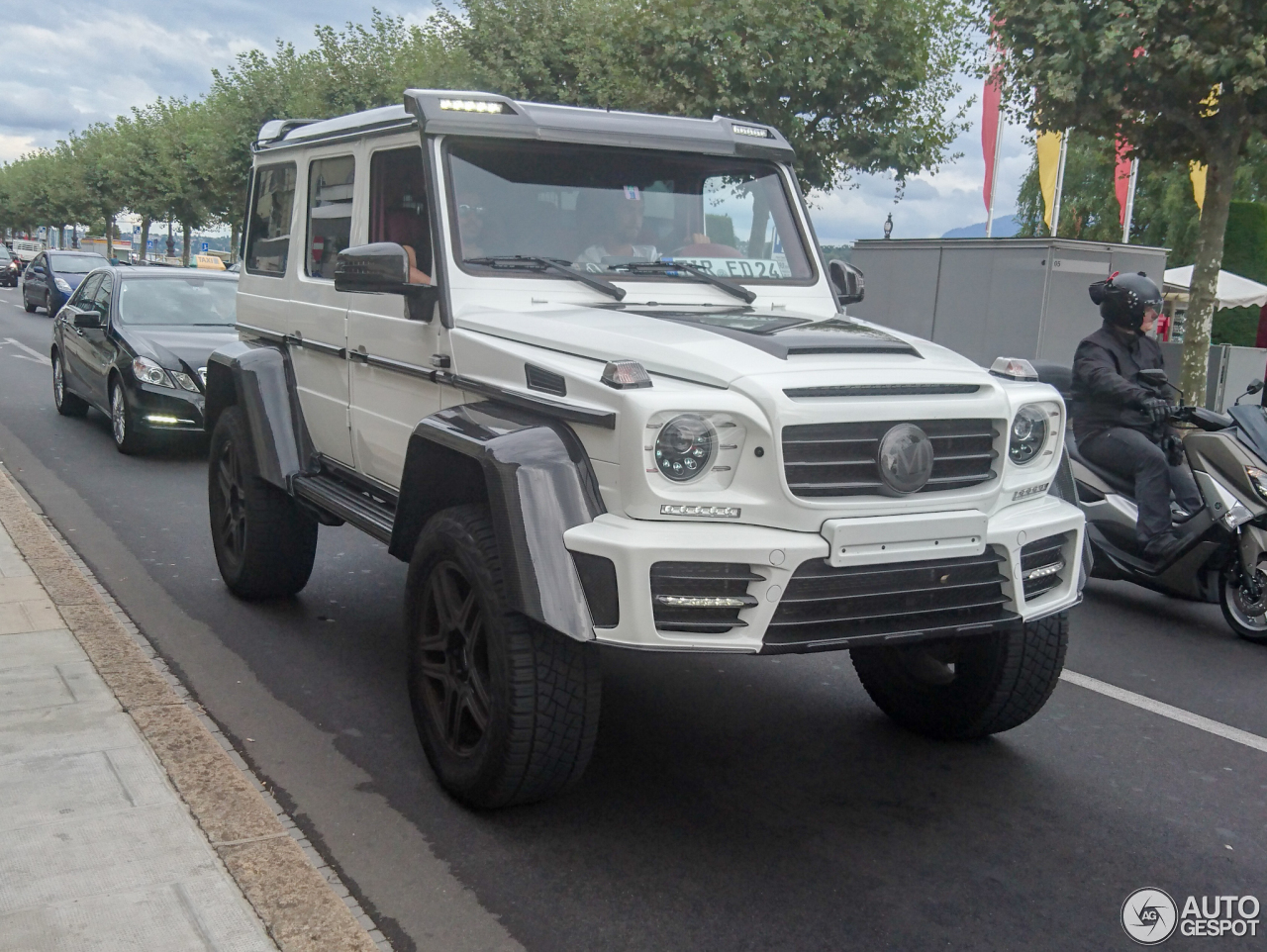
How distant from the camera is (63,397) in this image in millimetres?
13375

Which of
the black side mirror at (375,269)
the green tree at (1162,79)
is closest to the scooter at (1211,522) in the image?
the black side mirror at (375,269)

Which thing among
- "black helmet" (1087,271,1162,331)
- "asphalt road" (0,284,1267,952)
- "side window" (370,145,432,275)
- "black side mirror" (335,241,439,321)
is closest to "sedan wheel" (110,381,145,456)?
"asphalt road" (0,284,1267,952)

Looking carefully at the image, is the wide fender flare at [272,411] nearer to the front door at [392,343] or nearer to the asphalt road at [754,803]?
the front door at [392,343]

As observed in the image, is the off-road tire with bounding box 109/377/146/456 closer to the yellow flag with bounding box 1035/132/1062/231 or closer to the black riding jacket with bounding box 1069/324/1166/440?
the black riding jacket with bounding box 1069/324/1166/440

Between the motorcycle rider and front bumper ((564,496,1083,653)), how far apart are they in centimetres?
369

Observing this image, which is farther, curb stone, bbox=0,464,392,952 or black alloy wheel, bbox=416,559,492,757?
black alloy wheel, bbox=416,559,492,757

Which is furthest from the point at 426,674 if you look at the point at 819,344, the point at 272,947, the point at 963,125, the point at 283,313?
the point at 963,125

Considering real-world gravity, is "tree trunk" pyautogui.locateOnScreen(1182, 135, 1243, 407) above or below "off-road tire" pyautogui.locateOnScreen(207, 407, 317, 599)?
above

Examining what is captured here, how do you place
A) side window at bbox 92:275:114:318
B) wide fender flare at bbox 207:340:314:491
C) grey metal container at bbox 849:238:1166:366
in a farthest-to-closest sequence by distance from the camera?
grey metal container at bbox 849:238:1166:366, side window at bbox 92:275:114:318, wide fender flare at bbox 207:340:314:491

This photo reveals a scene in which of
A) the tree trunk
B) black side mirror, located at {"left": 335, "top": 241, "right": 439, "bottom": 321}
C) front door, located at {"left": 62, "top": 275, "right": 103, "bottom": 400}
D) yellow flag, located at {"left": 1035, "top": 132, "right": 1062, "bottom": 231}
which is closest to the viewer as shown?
black side mirror, located at {"left": 335, "top": 241, "right": 439, "bottom": 321}

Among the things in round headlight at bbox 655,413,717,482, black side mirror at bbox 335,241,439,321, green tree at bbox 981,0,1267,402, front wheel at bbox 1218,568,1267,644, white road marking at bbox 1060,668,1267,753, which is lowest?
white road marking at bbox 1060,668,1267,753

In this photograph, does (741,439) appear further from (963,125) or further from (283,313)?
(963,125)

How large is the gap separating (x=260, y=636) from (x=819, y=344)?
10.9 feet

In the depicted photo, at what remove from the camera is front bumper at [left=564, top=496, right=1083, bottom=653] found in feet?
11.2
